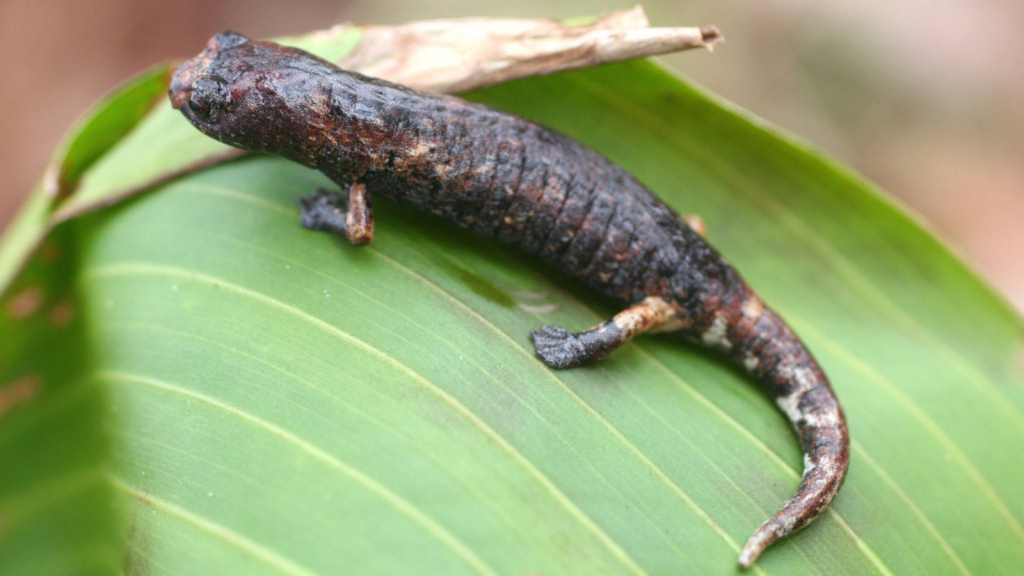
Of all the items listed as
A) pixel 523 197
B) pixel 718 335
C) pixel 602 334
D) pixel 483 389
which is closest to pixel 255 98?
pixel 523 197

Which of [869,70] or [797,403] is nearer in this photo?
[797,403]

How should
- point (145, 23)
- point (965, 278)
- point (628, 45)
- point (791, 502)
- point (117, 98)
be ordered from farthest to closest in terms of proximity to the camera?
point (145, 23)
point (965, 278)
point (117, 98)
point (628, 45)
point (791, 502)

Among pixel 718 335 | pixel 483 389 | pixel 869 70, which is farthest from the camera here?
pixel 869 70

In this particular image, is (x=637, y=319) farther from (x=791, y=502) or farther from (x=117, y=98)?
(x=117, y=98)

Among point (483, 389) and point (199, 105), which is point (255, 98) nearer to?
point (199, 105)

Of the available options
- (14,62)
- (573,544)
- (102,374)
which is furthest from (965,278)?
(14,62)

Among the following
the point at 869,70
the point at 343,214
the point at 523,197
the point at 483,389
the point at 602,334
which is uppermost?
the point at 869,70

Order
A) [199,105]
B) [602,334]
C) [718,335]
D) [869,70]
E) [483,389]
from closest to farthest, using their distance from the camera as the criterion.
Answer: [483,389], [199,105], [602,334], [718,335], [869,70]

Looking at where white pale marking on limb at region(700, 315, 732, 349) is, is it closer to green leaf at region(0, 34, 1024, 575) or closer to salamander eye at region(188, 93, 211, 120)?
green leaf at region(0, 34, 1024, 575)

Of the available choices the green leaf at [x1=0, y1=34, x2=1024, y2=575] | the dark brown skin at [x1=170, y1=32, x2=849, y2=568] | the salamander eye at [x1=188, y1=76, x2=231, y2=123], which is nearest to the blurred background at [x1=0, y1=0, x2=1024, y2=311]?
the green leaf at [x1=0, y1=34, x2=1024, y2=575]
